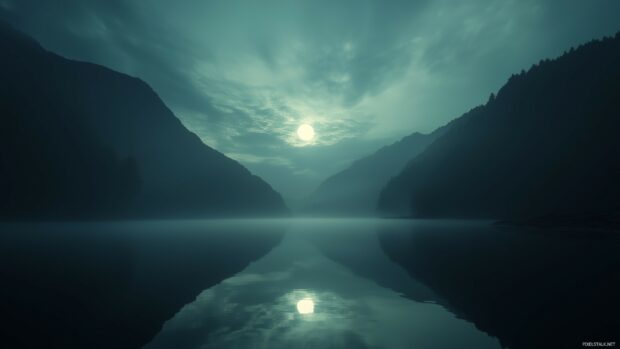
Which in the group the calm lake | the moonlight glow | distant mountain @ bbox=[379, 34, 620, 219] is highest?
distant mountain @ bbox=[379, 34, 620, 219]

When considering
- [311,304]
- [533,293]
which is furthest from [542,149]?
[311,304]

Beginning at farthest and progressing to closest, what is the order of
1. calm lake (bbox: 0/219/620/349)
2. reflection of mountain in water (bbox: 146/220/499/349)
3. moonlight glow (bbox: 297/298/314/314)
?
moonlight glow (bbox: 297/298/314/314) → calm lake (bbox: 0/219/620/349) → reflection of mountain in water (bbox: 146/220/499/349)

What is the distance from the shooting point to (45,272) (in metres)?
21.0

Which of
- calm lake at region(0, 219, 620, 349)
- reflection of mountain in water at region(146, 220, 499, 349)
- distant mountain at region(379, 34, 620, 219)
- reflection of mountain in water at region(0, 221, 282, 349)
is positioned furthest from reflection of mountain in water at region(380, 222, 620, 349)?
distant mountain at region(379, 34, 620, 219)

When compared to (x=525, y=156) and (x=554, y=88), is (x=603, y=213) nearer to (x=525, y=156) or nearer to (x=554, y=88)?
(x=525, y=156)

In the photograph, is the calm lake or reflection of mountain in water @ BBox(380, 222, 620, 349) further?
reflection of mountain in water @ BBox(380, 222, 620, 349)

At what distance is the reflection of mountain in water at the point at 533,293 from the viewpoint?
36.2 ft

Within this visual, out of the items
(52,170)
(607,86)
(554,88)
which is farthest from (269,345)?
(554,88)

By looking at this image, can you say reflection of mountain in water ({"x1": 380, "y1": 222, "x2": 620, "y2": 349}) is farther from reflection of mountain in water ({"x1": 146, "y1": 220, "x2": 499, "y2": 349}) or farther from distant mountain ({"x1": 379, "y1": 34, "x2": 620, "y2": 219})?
distant mountain ({"x1": 379, "y1": 34, "x2": 620, "y2": 219})

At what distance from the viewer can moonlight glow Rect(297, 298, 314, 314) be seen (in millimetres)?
14352

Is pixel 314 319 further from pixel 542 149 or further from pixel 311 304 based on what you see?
pixel 542 149

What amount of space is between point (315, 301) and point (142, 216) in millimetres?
167462

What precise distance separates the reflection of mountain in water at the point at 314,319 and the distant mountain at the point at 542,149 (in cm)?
9982

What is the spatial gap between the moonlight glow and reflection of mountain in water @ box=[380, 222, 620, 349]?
21.9 ft
